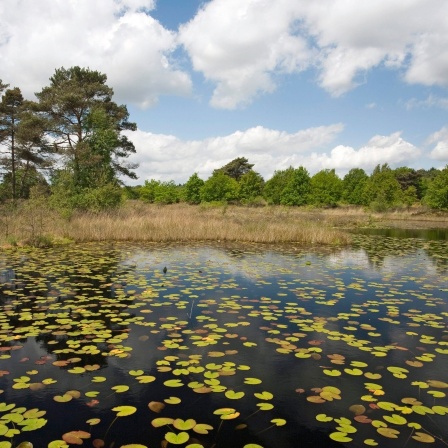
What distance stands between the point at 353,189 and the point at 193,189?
82.3ft

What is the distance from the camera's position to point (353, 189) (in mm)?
55219

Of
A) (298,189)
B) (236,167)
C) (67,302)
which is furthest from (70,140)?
(236,167)

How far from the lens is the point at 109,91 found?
2628cm

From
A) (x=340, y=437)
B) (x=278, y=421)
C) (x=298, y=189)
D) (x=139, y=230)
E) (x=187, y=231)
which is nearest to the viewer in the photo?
(x=340, y=437)

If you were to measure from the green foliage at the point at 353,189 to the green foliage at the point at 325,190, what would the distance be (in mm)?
1955

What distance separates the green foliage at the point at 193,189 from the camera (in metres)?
58.3

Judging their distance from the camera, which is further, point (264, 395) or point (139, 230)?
point (139, 230)

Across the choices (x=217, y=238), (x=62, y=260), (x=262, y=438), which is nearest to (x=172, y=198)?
(x=217, y=238)

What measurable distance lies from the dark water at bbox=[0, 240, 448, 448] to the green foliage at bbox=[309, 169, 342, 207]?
138ft

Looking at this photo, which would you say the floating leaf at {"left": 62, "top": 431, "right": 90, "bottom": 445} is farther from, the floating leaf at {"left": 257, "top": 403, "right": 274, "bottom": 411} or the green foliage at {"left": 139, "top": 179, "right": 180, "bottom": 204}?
the green foliage at {"left": 139, "top": 179, "right": 180, "bottom": 204}

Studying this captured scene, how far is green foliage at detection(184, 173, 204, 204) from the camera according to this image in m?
58.3

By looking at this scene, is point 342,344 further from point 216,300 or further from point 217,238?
point 217,238

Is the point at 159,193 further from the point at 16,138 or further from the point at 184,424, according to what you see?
the point at 184,424

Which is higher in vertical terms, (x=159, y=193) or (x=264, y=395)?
(x=159, y=193)
